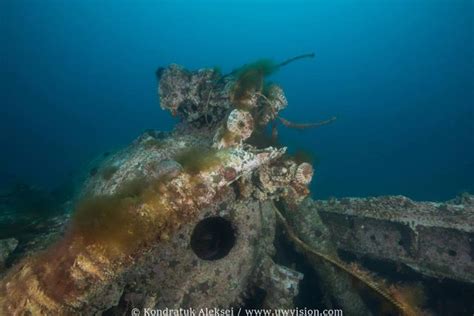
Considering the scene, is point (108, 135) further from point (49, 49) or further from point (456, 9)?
point (456, 9)

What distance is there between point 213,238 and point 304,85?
114443 mm

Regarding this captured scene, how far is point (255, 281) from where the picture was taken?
214 inches

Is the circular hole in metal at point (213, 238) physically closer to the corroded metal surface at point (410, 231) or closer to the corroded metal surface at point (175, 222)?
the corroded metal surface at point (175, 222)

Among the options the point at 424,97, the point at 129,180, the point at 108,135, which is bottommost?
the point at 129,180

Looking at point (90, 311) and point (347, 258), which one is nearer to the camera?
point (90, 311)

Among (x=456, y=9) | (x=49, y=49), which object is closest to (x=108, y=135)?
(x=49, y=49)

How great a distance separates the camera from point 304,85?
114812 mm

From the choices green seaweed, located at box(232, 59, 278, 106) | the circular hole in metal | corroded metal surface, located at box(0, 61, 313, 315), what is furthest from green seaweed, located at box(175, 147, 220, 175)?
green seaweed, located at box(232, 59, 278, 106)

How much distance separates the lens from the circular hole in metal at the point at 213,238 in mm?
5086

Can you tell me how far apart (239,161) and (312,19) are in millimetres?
144405

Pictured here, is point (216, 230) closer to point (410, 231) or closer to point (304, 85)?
point (410, 231)

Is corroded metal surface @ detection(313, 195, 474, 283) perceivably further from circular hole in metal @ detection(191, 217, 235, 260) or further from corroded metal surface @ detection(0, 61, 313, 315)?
circular hole in metal @ detection(191, 217, 235, 260)

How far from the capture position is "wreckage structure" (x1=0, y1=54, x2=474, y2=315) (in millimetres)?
3803

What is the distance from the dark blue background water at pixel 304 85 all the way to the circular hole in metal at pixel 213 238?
89.9 ft
